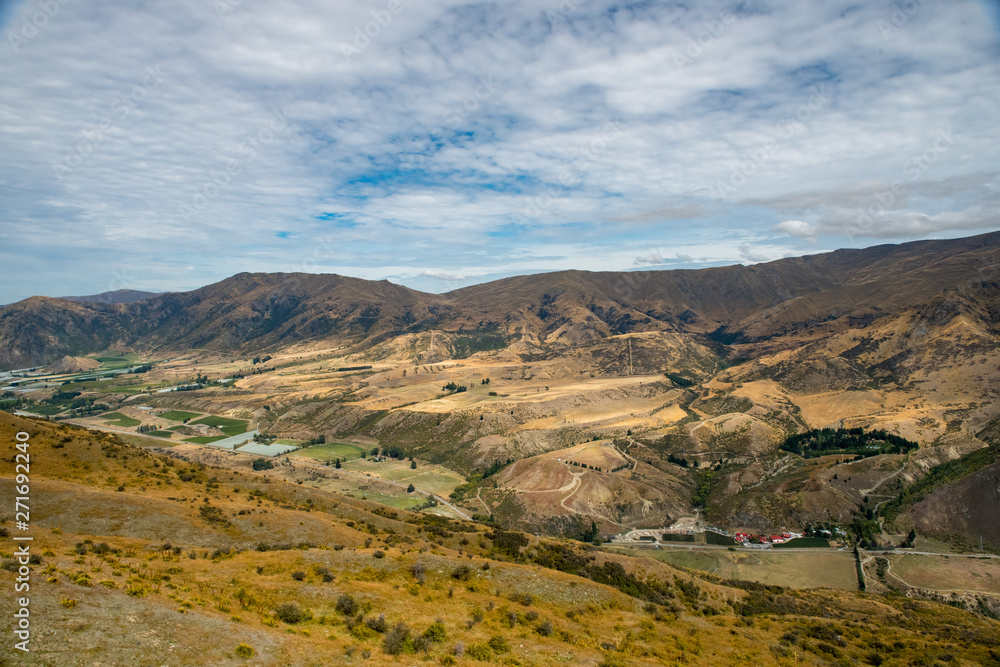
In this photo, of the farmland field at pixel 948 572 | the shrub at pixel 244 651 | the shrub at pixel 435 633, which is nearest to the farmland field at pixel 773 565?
the farmland field at pixel 948 572

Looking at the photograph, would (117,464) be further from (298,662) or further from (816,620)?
(816,620)

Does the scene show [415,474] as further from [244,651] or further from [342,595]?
[244,651]

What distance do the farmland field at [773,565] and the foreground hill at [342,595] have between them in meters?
31.5

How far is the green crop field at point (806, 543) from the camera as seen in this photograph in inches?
4838

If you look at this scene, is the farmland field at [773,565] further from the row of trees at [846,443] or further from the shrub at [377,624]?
the shrub at [377,624]

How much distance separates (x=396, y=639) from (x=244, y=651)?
9.26 metres

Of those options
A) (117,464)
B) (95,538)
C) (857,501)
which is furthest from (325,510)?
(857,501)

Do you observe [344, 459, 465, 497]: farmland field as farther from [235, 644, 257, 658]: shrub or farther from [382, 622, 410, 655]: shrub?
[235, 644, 257, 658]: shrub

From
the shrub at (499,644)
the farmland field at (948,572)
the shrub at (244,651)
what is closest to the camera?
the shrub at (244,651)

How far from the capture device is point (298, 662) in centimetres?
2458

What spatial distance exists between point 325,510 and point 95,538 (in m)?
34.0

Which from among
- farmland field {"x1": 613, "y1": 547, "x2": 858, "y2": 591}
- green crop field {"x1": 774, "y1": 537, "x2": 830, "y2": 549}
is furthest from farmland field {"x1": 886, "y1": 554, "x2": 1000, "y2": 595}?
green crop field {"x1": 774, "y1": 537, "x2": 830, "y2": 549}

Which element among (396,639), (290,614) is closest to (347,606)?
(290,614)

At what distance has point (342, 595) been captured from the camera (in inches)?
1390
